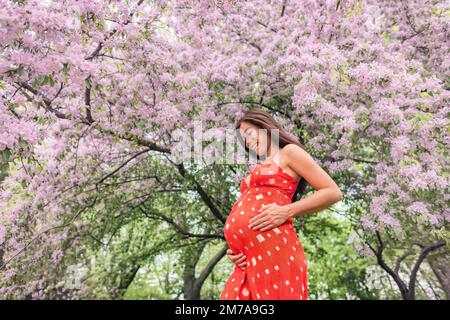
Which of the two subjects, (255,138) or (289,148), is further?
(255,138)

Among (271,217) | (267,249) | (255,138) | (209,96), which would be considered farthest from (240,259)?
(209,96)

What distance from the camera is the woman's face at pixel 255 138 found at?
2.72 meters

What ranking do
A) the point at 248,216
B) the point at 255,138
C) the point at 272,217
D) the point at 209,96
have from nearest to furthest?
the point at 272,217, the point at 248,216, the point at 255,138, the point at 209,96

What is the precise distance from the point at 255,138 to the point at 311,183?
437 millimetres

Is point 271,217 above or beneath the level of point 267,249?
above

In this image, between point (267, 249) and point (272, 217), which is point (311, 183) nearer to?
point (272, 217)

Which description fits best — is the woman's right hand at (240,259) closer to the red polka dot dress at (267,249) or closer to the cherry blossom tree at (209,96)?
the red polka dot dress at (267,249)

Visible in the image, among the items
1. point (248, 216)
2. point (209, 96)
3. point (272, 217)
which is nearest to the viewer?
point (272, 217)

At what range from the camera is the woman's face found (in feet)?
8.91

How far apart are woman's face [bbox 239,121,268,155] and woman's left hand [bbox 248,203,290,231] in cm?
38

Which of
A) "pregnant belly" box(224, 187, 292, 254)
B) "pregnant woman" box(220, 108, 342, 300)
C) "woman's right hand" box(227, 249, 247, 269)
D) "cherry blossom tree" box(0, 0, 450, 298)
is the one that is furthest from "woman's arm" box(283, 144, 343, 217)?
"cherry blossom tree" box(0, 0, 450, 298)

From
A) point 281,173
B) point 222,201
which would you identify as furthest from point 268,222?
point 222,201

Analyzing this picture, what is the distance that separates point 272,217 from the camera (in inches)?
96.1

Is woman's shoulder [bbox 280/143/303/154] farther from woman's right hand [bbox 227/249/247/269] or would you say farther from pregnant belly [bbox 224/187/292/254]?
woman's right hand [bbox 227/249/247/269]
